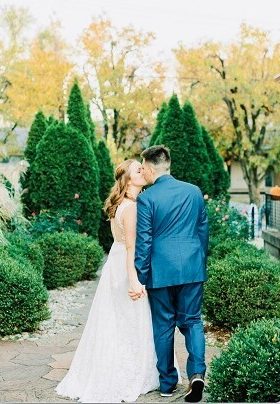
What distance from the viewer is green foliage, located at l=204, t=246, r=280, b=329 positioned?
705 centimetres

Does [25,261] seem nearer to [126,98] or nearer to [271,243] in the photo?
[271,243]

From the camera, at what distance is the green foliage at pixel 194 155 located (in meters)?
14.7

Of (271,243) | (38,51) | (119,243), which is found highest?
(38,51)

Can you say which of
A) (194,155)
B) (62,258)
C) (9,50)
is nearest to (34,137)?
(194,155)

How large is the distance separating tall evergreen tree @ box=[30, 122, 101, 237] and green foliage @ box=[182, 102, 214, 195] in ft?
7.20

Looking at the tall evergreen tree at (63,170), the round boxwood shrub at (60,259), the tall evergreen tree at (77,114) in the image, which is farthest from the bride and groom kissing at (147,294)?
the tall evergreen tree at (77,114)

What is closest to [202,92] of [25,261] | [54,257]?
[54,257]

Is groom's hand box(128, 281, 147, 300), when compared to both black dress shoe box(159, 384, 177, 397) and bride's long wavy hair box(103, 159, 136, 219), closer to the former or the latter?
bride's long wavy hair box(103, 159, 136, 219)

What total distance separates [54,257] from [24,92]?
20.5m

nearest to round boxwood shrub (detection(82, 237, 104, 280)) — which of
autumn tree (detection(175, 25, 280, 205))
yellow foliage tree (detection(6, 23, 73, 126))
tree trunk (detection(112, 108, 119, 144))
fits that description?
yellow foliage tree (detection(6, 23, 73, 126))

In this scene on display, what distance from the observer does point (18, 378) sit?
5812 mm

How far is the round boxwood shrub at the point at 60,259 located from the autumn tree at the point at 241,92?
800 inches

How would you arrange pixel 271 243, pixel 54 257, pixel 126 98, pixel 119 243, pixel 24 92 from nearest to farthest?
pixel 119 243 → pixel 54 257 → pixel 271 243 → pixel 24 92 → pixel 126 98

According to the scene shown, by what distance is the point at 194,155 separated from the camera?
1479 centimetres
